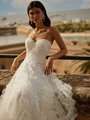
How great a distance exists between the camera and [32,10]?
9.77 feet

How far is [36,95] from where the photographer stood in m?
2.75

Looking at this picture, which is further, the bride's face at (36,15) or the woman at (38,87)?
the bride's face at (36,15)

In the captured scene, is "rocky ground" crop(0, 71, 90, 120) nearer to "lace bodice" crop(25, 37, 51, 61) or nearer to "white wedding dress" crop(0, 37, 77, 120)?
"white wedding dress" crop(0, 37, 77, 120)

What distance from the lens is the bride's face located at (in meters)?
2.97

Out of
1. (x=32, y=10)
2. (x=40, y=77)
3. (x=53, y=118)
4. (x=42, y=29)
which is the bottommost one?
(x=53, y=118)

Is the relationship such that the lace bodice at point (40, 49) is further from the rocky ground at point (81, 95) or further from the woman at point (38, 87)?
the rocky ground at point (81, 95)

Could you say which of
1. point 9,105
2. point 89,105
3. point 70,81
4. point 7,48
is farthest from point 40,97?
point 7,48

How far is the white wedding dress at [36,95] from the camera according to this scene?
2.73 metres

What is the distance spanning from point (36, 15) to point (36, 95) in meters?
0.78

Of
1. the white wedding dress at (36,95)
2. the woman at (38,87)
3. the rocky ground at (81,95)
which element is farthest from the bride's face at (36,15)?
the rocky ground at (81,95)

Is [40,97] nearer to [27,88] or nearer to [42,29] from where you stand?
[27,88]

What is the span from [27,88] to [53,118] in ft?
1.28

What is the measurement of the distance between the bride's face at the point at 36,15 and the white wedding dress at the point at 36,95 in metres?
0.20

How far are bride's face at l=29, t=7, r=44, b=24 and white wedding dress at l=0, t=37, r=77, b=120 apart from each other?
7.9 inches
